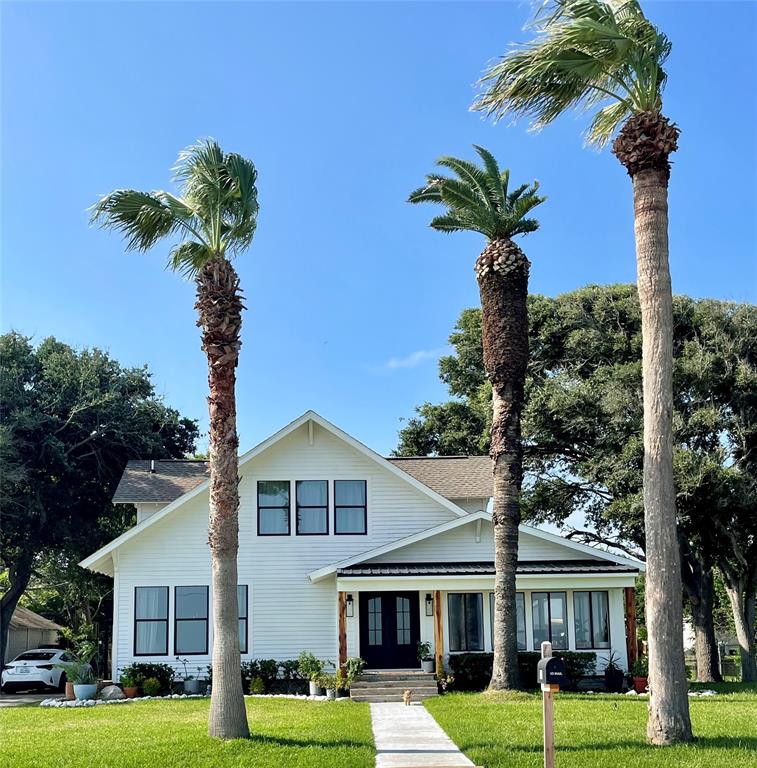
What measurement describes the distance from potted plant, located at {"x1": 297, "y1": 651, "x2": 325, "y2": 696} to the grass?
238 cm

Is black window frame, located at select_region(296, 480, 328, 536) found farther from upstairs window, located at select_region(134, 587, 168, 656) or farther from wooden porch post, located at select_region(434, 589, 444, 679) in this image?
wooden porch post, located at select_region(434, 589, 444, 679)

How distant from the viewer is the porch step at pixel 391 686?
2105 cm

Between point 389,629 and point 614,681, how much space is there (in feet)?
18.4

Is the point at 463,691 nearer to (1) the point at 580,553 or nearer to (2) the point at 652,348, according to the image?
(1) the point at 580,553

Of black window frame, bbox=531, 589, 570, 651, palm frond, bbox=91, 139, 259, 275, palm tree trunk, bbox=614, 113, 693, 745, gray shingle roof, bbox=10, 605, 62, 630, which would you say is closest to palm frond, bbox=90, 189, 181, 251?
palm frond, bbox=91, 139, 259, 275

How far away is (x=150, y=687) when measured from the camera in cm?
2280

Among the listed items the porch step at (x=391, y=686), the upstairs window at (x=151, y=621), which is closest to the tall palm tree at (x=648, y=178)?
the porch step at (x=391, y=686)

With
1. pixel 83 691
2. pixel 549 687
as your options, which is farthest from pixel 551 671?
pixel 83 691

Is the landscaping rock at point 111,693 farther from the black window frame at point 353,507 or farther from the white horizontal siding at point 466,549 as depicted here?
the white horizontal siding at point 466,549

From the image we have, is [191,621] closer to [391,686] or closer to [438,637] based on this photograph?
[391,686]

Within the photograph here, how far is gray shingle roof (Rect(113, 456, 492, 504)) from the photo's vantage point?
26.5 m

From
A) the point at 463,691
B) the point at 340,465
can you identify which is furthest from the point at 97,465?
the point at 463,691

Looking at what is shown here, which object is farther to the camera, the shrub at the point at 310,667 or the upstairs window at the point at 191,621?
the upstairs window at the point at 191,621

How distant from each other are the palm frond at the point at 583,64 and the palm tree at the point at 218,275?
4268 millimetres
